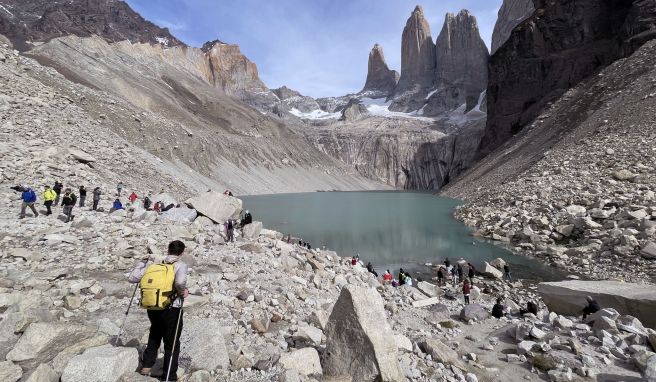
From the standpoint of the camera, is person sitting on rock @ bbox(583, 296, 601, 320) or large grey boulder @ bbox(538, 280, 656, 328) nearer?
large grey boulder @ bbox(538, 280, 656, 328)

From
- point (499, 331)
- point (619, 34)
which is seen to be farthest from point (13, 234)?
point (619, 34)

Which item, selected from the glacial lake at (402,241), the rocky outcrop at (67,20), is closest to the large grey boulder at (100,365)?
the glacial lake at (402,241)

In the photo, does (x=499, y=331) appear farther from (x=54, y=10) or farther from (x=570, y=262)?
(x=54, y=10)

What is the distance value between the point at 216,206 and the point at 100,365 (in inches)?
553

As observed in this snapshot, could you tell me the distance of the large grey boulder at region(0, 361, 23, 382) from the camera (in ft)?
13.6

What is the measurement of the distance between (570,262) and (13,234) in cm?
2303

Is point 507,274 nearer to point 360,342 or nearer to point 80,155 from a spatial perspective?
point 360,342

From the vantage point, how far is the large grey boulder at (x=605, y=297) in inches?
372

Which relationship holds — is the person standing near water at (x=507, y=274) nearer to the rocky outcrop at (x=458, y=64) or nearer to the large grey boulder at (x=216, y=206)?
the large grey boulder at (x=216, y=206)

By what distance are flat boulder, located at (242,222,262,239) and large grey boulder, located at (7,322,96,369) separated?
10.3 m

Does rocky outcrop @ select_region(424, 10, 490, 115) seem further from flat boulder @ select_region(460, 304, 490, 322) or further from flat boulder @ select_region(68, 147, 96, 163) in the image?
flat boulder @ select_region(460, 304, 490, 322)

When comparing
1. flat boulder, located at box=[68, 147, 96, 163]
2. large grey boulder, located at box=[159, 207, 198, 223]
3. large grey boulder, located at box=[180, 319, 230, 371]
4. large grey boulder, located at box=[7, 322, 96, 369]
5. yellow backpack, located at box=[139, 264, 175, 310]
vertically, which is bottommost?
large grey boulder, located at box=[180, 319, 230, 371]

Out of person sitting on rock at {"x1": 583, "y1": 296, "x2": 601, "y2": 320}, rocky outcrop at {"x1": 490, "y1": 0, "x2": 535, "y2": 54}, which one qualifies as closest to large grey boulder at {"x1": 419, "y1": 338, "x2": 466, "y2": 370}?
person sitting on rock at {"x1": 583, "y1": 296, "x2": 601, "y2": 320}

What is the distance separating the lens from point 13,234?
37.3 ft
